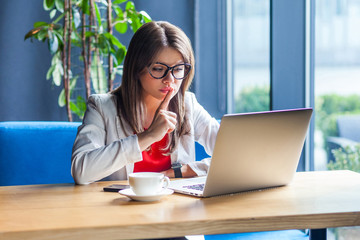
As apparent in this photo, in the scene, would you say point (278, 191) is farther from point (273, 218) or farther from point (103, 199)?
point (103, 199)

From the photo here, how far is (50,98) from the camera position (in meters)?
3.87

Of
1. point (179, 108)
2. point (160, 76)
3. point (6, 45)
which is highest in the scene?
point (6, 45)

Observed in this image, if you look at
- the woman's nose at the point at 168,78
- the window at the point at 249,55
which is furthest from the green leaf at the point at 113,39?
the woman's nose at the point at 168,78

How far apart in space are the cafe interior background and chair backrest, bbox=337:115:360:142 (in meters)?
0.01

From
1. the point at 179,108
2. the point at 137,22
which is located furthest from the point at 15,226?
the point at 137,22

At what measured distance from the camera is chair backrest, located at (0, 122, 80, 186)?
2.07 metres

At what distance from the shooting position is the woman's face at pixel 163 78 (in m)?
1.77

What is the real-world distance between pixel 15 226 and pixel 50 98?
296 cm

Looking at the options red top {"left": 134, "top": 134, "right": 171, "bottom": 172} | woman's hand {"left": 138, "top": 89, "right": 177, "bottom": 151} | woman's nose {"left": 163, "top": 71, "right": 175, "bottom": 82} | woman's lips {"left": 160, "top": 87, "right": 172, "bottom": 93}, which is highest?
woman's nose {"left": 163, "top": 71, "right": 175, "bottom": 82}

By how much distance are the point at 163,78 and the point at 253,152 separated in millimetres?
572

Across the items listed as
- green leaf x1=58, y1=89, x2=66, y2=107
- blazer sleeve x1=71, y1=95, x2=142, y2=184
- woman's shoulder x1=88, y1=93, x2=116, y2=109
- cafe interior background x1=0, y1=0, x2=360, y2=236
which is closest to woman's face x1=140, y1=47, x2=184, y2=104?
woman's shoulder x1=88, y1=93, x2=116, y2=109

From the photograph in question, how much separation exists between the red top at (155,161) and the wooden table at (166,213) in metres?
0.47

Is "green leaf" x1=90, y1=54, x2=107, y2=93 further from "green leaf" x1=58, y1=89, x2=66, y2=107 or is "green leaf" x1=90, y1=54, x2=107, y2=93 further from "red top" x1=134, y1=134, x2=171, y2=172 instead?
"red top" x1=134, y1=134, x2=171, y2=172

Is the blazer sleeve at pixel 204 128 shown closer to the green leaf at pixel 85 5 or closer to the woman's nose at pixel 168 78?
the woman's nose at pixel 168 78
